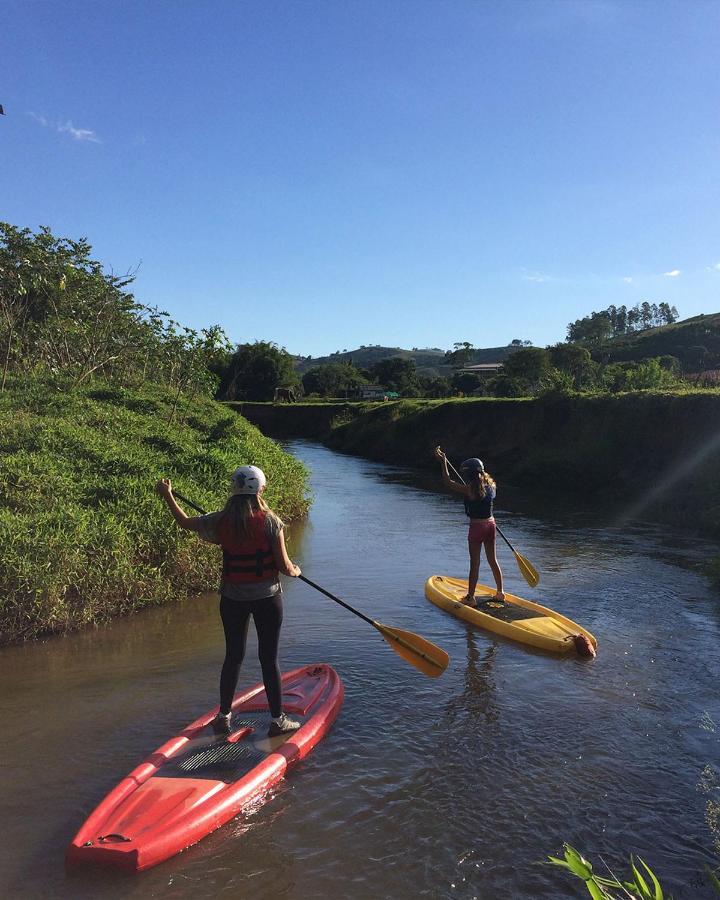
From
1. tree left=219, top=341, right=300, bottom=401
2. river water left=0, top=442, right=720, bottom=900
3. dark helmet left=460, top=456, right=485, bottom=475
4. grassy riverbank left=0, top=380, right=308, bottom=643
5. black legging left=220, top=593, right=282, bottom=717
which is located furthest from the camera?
tree left=219, top=341, right=300, bottom=401

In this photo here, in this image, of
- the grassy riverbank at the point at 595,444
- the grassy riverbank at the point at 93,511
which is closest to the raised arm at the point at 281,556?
the grassy riverbank at the point at 93,511

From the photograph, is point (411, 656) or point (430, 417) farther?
point (430, 417)

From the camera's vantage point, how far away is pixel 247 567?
4559 mm

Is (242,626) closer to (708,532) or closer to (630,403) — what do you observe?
(708,532)

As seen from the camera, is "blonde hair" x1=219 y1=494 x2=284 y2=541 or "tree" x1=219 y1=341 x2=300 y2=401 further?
"tree" x1=219 y1=341 x2=300 y2=401

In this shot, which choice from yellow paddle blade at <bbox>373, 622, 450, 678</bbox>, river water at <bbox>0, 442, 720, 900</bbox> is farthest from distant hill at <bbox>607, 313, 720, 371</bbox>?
yellow paddle blade at <bbox>373, 622, 450, 678</bbox>

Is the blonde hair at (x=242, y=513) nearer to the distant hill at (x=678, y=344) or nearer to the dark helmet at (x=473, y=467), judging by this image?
the dark helmet at (x=473, y=467)

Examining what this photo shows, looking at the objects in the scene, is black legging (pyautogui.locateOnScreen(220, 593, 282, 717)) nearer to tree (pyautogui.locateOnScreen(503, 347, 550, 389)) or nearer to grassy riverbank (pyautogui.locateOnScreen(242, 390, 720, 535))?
grassy riverbank (pyautogui.locateOnScreen(242, 390, 720, 535))

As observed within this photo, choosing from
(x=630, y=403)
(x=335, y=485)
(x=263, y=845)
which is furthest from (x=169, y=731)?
(x=630, y=403)

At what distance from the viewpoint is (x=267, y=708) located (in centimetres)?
530

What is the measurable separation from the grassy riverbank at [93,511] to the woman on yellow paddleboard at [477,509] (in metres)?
3.51

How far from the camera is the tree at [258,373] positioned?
65875 mm

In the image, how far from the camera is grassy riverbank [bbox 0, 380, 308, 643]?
6965 millimetres

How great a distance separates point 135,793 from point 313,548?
841 cm
